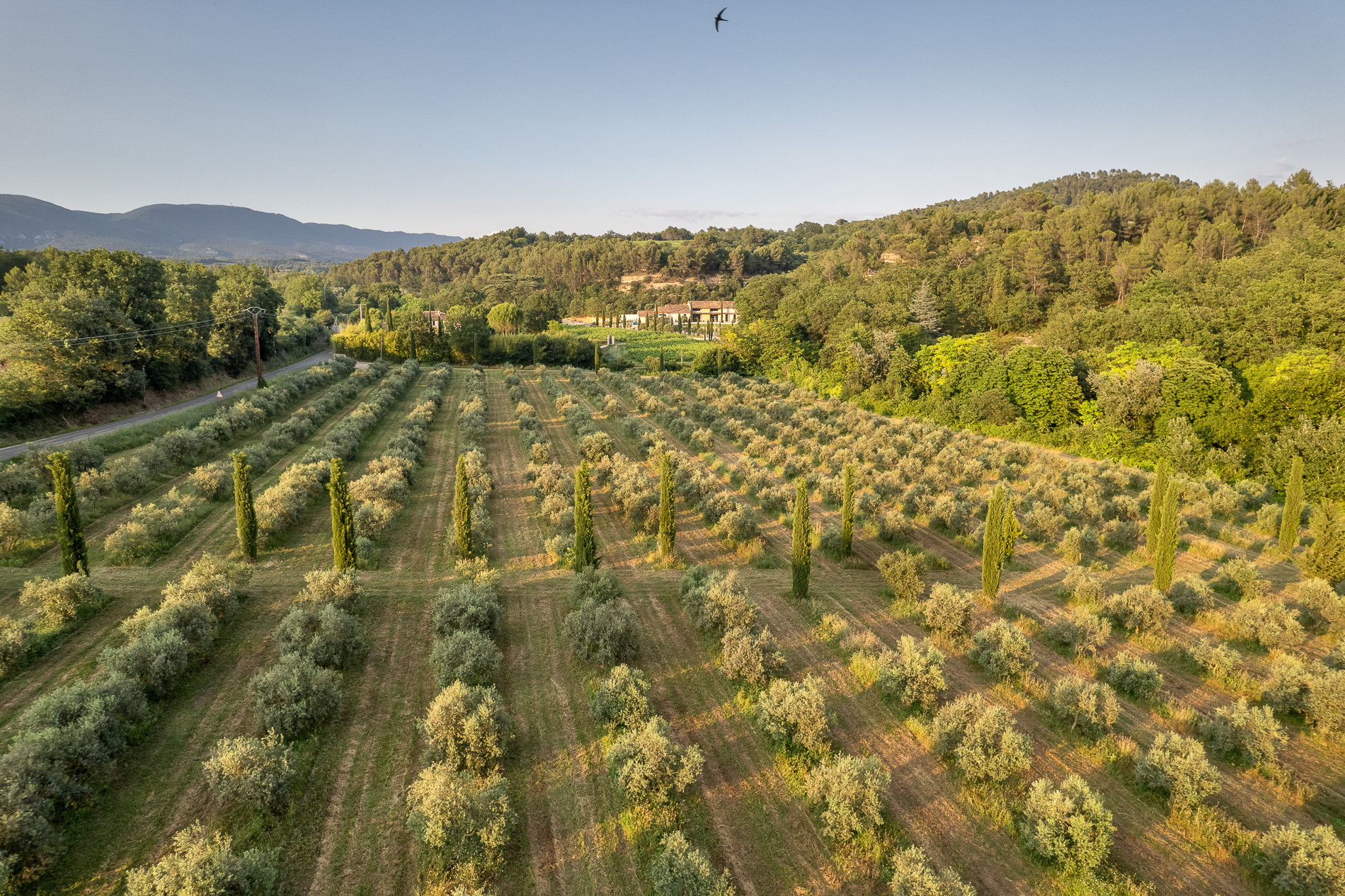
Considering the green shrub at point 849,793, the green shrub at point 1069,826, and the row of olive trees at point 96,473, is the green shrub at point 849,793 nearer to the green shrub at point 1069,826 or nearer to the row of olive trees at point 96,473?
the green shrub at point 1069,826

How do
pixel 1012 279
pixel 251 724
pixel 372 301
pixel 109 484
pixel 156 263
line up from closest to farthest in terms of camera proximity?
1. pixel 251 724
2. pixel 109 484
3. pixel 156 263
4. pixel 1012 279
5. pixel 372 301

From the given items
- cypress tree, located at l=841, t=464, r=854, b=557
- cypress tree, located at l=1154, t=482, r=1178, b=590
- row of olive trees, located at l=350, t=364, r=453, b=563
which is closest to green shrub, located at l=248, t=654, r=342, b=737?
row of olive trees, located at l=350, t=364, r=453, b=563

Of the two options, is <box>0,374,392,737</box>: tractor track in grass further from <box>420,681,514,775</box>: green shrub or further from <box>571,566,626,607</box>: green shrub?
<box>571,566,626,607</box>: green shrub

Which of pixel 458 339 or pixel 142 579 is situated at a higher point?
pixel 458 339

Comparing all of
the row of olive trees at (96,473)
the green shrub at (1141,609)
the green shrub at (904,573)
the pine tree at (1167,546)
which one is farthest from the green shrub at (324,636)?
the pine tree at (1167,546)

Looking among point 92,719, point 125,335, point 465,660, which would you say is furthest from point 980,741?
point 125,335

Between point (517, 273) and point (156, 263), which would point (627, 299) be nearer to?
point (517, 273)

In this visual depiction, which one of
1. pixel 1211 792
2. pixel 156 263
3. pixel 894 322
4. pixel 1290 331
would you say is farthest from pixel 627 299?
pixel 1211 792
